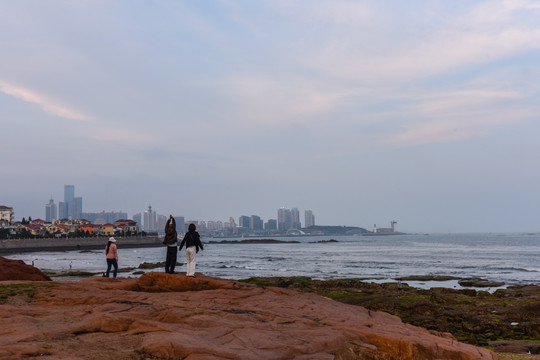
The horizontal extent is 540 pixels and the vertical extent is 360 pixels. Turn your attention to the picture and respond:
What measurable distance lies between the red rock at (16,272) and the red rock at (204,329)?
755 centimetres

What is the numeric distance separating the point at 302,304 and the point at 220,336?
5.18m

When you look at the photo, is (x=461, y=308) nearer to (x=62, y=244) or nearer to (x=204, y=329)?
(x=204, y=329)

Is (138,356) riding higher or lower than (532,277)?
higher

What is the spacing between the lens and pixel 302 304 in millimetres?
13500

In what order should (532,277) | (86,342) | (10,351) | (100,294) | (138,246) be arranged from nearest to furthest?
(10,351) → (86,342) → (100,294) → (532,277) → (138,246)

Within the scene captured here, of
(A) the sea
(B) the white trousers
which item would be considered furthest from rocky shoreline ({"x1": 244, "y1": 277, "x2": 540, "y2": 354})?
(B) the white trousers

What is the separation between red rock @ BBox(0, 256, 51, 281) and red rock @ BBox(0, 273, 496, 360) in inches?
297

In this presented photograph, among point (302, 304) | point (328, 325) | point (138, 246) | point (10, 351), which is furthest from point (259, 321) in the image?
point (138, 246)

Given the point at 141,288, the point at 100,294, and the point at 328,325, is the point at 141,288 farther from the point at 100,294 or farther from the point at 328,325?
the point at 328,325

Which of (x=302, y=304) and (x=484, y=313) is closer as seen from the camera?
(x=302, y=304)

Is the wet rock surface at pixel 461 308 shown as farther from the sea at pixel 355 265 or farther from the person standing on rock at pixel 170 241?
the person standing on rock at pixel 170 241

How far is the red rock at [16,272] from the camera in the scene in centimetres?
2041

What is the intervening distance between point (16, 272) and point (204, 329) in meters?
15.6

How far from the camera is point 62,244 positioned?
129 m
